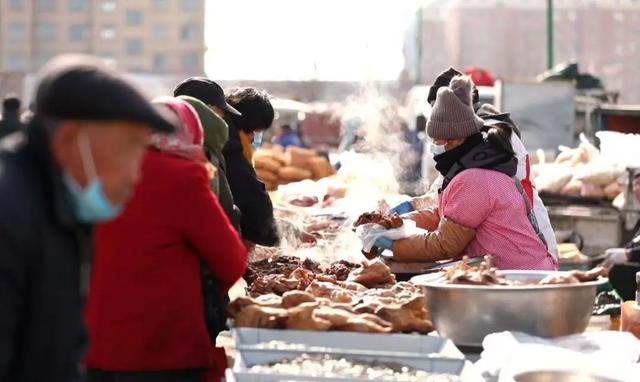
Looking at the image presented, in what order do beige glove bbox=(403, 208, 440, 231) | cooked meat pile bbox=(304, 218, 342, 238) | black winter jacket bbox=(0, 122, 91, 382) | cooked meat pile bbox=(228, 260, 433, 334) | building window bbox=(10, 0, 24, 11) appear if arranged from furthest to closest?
building window bbox=(10, 0, 24, 11), cooked meat pile bbox=(304, 218, 342, 238), beige glove bbox=(403, 208, 440, 231), cooked meat pile bbox=(228, 260, 433, 334), black winter jacket bbox=(0, 122, 91, 382)

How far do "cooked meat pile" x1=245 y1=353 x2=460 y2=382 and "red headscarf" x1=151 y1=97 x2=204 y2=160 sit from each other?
0.79 metres

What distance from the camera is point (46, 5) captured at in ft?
343

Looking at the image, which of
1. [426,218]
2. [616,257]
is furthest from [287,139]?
[426,218]

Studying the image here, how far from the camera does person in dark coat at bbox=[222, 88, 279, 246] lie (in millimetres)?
6199

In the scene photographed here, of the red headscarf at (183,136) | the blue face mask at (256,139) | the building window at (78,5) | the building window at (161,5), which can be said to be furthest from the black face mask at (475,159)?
the building window at (78,5)

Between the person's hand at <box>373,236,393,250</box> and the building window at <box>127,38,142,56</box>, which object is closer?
the person's hand at <box>373,236,393,250</box>

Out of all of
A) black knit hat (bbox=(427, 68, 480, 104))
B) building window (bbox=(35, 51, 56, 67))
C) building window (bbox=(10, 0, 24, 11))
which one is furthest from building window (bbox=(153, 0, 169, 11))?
black knit hat (bbox=(427, 68, 480, 104))

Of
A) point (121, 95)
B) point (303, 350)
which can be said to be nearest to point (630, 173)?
point (303, 350)

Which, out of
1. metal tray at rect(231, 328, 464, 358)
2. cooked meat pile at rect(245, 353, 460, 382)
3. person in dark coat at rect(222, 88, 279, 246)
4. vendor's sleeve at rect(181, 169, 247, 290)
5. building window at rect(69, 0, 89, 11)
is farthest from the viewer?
building window at rect(69, 0, 89, 11)

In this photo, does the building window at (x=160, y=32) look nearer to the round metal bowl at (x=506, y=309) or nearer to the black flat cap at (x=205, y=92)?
the black flat cap at (x=205, y=92)

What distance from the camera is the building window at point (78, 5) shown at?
10481 cm

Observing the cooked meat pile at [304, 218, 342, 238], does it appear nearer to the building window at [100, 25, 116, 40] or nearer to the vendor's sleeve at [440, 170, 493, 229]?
the vendor's sleeve at [440, 170, 493, 229]

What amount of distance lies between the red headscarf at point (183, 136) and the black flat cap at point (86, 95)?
1.33 m

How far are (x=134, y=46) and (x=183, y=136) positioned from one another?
101m
